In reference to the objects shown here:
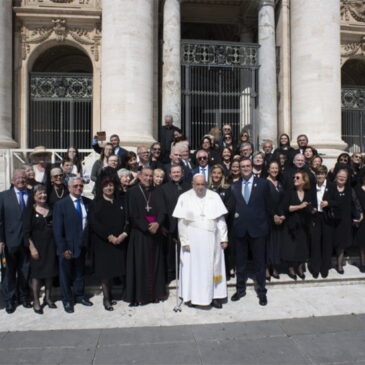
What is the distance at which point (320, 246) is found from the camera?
6.54m

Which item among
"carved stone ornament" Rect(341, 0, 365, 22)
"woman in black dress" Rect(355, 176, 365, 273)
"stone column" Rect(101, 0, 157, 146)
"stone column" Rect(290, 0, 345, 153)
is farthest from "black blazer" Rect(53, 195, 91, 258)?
"carved stone ornament" Rect(341, 0, 365, 22)

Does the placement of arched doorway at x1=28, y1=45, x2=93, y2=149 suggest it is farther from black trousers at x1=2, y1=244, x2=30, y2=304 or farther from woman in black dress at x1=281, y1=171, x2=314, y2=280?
woman in black dress at x1=281, y1=171, x2=314, y2=280

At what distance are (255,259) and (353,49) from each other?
12959 millimetres

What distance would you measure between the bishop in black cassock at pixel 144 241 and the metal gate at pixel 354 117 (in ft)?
42.0

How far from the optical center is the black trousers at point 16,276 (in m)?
5.43

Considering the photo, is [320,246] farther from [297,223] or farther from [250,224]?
[250,224]

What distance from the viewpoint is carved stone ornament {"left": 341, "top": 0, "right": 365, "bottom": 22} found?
49.9 ft

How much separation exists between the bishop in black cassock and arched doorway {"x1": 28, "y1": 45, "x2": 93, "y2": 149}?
9.52 metres

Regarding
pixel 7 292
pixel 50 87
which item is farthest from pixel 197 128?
pixel 7 292

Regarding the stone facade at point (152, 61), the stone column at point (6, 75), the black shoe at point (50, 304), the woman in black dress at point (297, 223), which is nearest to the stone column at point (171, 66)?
the stone facade at point (152, 61)

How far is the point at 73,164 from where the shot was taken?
7258mm

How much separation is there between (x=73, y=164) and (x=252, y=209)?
3437 mm

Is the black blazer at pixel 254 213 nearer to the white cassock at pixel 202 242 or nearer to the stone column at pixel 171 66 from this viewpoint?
the white cassock at pixel 202 242

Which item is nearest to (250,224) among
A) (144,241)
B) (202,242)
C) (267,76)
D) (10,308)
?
(202,242)
